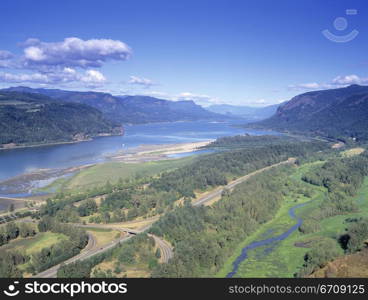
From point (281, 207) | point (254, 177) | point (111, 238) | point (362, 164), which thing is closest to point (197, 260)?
point (111, 238)

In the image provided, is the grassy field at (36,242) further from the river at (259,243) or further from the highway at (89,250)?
the river at (259,243)

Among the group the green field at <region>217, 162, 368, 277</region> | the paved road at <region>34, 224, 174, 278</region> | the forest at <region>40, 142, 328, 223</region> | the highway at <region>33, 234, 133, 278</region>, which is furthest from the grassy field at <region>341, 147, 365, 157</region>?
the highway at <region>33, 234, 133, 278</region>

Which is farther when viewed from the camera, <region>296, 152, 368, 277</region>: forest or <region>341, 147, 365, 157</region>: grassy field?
<region>341, 147, 365, 157</region>: grassy field

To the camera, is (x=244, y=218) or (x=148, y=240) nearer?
(x=148, y=240)

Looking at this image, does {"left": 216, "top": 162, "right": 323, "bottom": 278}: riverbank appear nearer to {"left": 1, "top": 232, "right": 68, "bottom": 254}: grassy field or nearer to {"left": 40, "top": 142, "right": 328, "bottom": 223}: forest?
{"left": 40, "top": 142, "right": 328, "bottom": 223}: forest

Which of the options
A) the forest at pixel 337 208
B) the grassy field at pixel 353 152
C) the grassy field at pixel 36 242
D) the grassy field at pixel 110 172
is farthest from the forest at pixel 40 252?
the grassy field at pixel 353 152

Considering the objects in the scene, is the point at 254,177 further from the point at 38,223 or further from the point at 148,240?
the point at 38,223
